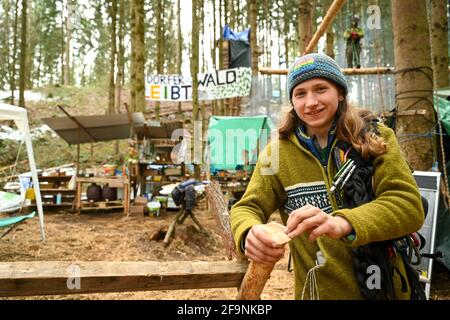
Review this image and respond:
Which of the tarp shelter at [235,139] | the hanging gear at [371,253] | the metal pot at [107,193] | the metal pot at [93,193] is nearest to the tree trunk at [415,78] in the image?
the hanging gear at [371,253]

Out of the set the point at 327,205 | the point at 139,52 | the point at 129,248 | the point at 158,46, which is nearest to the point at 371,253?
the point at 327,205

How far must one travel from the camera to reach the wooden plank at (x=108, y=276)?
5.18 feet

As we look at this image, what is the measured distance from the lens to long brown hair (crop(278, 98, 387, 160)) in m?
1.17

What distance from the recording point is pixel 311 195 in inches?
50.3

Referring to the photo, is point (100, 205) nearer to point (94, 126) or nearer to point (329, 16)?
point (94, 126)

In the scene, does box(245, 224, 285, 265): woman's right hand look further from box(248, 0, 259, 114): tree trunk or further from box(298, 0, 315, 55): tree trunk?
box(248, 0, 259, 114): tree trunk

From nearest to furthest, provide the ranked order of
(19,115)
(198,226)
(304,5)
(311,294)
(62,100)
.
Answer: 1. (311,294)
2. (19,115)
3. (198,226)
4. (304,5)
5. (62,100)

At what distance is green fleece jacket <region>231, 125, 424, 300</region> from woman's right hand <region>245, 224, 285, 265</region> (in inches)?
3.3

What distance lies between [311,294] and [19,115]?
18.4 feet

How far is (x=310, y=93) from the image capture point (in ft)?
→ 4.28

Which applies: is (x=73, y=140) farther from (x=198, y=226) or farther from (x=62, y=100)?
(x=62, y=100)

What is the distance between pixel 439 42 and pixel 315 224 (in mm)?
7171

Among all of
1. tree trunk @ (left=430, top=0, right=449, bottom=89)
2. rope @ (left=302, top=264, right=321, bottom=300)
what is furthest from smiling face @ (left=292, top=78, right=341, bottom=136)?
tree trunk @ (left=430, top=0, right=449, bottom=89)
